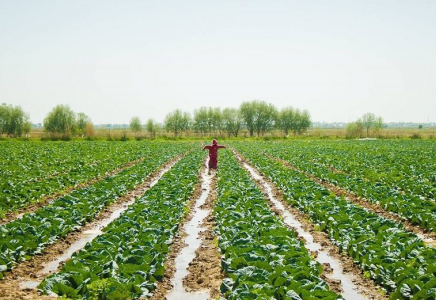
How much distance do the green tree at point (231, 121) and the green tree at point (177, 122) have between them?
911cm

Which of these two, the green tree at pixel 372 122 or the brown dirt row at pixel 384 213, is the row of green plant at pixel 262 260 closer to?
the brown dirt row at pixel 384 213

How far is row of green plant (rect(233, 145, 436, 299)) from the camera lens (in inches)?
243

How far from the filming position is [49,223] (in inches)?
386

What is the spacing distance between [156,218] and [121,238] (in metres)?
2.09

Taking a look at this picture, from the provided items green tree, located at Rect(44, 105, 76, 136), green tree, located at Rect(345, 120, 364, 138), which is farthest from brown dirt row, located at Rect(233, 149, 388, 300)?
green tree, located at Rect(44, 105, 76, 136)

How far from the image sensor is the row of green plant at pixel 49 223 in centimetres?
805

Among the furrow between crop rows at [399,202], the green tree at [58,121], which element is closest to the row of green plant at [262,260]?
the furrow between crop rows at [399,202]

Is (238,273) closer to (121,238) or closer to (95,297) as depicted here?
(95,297)

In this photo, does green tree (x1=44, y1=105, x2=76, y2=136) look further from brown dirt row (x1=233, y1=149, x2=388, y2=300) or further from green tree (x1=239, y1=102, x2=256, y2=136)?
brown dirt row (x1=233, y1=149, x2=388, y2=300)

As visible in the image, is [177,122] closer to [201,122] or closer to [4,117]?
[201,122]

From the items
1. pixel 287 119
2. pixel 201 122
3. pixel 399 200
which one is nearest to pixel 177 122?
pixel 201 122

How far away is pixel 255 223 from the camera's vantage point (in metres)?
10.2

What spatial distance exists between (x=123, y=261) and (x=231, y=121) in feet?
312

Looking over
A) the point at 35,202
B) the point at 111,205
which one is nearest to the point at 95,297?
the point at 111,205
